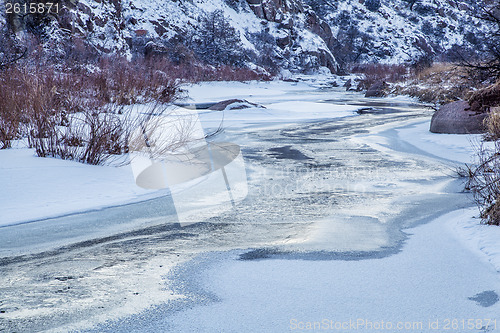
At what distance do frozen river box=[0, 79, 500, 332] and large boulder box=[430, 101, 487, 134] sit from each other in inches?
189

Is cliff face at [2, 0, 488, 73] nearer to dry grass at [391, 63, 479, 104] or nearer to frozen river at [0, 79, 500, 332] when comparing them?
dry grass at [391, 63, 479, 104]

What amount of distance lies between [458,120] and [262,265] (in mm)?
8852

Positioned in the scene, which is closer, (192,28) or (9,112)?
(9,112)

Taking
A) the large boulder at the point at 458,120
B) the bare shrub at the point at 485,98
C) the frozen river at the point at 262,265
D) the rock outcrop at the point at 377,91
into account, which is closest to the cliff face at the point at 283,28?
the bare shrub at the point at 485,98

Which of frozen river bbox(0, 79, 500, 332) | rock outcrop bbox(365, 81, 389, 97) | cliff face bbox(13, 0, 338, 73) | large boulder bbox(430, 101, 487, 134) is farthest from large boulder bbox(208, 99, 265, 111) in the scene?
rock outcrop bbox(365, 81, 389, 97)

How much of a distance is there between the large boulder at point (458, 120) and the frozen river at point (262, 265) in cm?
481

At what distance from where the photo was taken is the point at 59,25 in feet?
101

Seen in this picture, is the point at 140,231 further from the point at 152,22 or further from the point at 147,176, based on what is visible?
the point at 152,22

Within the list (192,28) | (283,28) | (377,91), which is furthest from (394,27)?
(377,91)

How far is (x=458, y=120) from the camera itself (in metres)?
11.0

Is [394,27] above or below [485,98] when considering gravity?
above

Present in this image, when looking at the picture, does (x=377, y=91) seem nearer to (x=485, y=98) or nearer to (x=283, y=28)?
(x=485, y=98)

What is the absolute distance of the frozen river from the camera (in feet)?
8.92

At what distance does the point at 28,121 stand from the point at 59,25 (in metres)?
26.1
